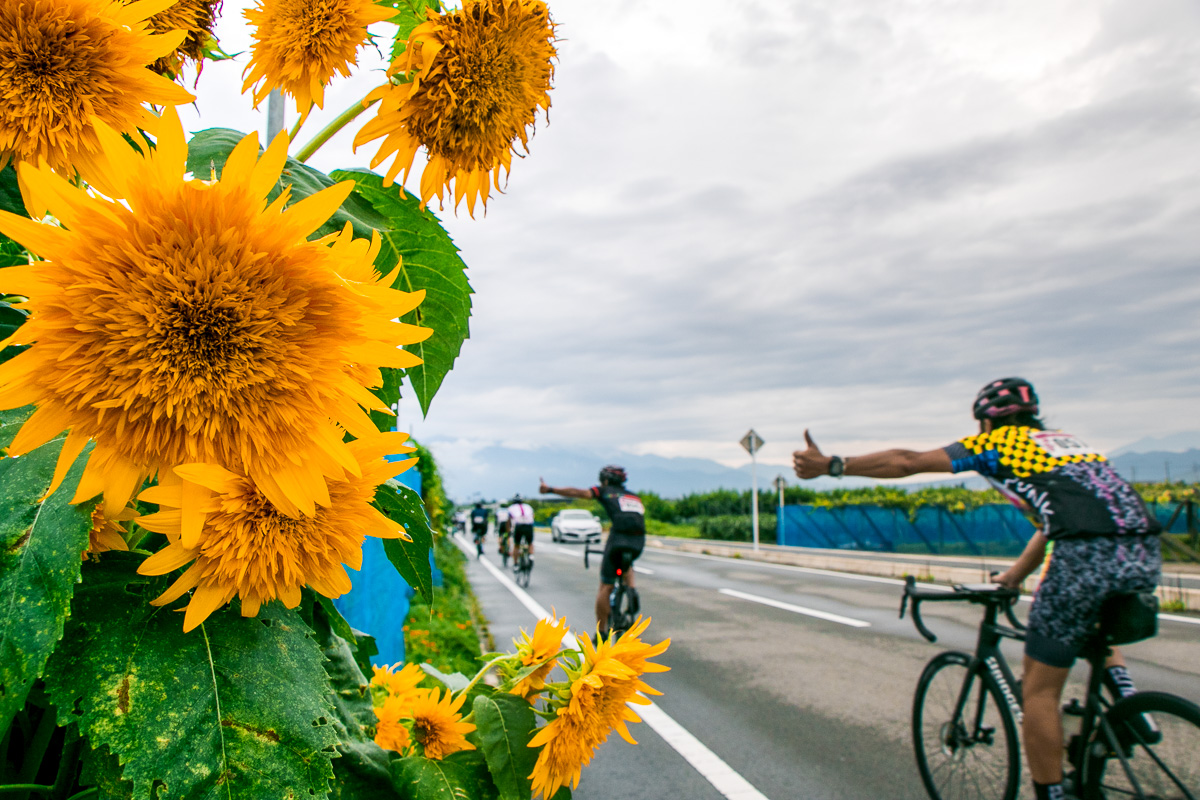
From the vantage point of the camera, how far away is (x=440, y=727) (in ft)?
3.08

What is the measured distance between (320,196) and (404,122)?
0.27 metres

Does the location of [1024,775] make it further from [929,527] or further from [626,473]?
[929,527]

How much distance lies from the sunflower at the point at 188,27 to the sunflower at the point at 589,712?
2.34 feet

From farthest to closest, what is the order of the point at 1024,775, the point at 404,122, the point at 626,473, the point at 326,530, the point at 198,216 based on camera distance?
the point at 626,473 < the point at 1024,775 < the point at 404,122 < the point at 326,530 < the point at 198,216

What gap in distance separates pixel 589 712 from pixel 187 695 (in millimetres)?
512

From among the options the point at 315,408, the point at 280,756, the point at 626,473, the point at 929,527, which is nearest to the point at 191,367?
the point at 315,408

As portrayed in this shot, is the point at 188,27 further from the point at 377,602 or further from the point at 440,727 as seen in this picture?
the point at 377,602

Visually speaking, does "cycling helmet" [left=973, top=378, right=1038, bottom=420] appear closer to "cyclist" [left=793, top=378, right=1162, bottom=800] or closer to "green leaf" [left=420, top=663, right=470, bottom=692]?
"cyclist" [left=793, top=378, right=1162, bottom=800]

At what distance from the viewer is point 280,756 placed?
46cm

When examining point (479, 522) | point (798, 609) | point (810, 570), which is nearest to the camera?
point (798, 609)

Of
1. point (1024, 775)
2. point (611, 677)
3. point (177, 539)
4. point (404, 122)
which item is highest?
point (404, 122)

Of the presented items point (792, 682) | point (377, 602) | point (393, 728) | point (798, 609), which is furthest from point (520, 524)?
point (393, 728)

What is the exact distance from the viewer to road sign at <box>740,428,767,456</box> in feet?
82.3

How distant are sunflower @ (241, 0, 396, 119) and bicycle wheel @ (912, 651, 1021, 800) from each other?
4.33 m
